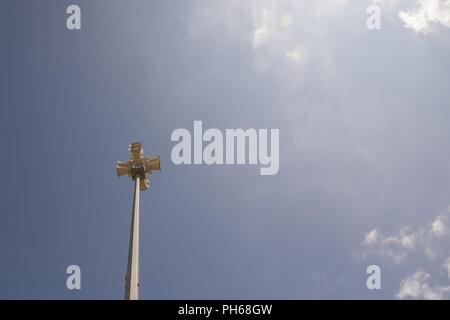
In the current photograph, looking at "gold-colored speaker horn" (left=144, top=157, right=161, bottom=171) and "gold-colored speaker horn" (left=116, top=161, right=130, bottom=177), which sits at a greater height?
"gold-colored speaker horn" (left=144, top=157, right=161, bottom=171)

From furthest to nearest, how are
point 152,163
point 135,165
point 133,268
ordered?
1. point 152,163
2. point 135,165
3. point 133,268

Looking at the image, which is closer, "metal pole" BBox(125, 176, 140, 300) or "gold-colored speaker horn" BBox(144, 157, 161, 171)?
"metal pole" BBox(125, 176, 140, 300)

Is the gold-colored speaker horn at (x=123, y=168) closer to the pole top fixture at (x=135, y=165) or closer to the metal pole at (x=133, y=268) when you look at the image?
the pole top fixture at (x=135, y=165)

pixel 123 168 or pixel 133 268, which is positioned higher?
pixel 123 168

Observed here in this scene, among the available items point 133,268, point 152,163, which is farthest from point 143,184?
point 133,268

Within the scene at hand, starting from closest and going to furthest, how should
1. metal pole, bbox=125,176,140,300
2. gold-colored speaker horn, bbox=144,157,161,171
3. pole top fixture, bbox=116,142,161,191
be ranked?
metal pole, bbox=125,176,140,300 → pole top fixture, bbox=116,142,161,191 → gold-colored speaker horn, bbox=144,157,161,171

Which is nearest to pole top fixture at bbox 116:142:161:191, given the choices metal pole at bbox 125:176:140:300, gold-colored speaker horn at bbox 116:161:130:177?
gold-colored speaker horn at bbox 116:161:130:177

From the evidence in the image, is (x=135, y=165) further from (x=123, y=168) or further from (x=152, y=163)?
(x=152, y=163)

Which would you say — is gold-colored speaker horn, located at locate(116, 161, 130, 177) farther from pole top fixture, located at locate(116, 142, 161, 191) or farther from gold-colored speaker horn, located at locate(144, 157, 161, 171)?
gold-colored speaker horn, located at locate(144, 157, 161, 171)

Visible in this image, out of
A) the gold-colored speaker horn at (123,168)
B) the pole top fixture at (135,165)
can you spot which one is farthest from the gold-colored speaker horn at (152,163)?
the gold-colored speaker horn at (123,168)
